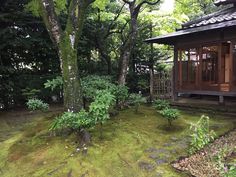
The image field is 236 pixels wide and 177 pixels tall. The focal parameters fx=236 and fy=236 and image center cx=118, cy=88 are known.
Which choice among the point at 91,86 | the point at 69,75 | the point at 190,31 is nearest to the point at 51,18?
the point at 69,75

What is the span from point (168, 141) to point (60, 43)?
12.2ft

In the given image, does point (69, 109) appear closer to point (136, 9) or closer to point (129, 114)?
point (129, 114)

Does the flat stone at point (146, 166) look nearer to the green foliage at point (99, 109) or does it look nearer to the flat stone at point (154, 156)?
the flat stone at point (154, 156)

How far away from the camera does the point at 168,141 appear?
6.06 m

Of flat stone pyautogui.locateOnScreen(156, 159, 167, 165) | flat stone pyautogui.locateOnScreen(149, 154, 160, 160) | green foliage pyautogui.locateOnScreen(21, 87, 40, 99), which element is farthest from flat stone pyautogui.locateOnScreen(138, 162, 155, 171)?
green foliage pyautogui.locateOnScreen(21, 87, 40, 99)

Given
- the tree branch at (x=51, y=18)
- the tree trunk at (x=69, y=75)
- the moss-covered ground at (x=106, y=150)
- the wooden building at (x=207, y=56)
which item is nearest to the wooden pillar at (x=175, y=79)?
the wooden building at (x=207, y=56)

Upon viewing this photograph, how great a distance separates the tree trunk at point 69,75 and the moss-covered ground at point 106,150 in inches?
36.0

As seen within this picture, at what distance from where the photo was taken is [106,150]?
554cm

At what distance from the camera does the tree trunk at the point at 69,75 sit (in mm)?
5980

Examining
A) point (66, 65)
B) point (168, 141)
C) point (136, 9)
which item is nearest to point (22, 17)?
point (136, 9)

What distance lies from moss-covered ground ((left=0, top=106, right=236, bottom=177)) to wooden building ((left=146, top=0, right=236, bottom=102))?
5.90 ft

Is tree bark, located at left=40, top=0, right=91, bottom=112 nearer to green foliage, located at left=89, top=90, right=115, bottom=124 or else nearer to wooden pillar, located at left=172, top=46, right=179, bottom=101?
green foliage, located at left=89, top=90, right=115, bottom=124

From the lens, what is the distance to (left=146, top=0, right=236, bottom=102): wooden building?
867 cm

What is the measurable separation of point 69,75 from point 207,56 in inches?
242
